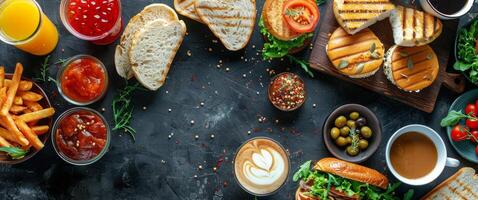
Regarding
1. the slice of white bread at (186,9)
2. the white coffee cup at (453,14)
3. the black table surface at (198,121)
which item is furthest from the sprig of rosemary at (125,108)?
the white coffee cup at (453,14)

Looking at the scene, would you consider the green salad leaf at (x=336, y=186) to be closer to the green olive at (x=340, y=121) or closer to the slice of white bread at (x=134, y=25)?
the green olive at (x=340, y=121)

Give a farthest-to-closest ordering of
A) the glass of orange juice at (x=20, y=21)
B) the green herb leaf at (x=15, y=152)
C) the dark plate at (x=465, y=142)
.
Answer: the dark plate at (x=465, y=142) < the glass of orange juice at (x=20, y=21) < the green herb leaf at (x=15, y=152)

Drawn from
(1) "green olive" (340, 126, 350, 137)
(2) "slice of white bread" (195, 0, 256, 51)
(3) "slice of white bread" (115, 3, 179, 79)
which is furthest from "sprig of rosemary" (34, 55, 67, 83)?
(1) "green olive" (340, 126, 350, 137)

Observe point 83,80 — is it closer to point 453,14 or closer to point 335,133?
point 335,133

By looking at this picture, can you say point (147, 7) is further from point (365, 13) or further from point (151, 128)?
point (365, 13)

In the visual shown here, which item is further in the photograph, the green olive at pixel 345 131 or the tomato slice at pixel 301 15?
the green olive at pixel 345 131

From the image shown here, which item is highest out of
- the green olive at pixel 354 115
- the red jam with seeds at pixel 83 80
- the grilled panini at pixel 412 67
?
the grilled panini at pixel 412 67

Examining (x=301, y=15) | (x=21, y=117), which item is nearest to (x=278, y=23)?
(x=301, y=15)
